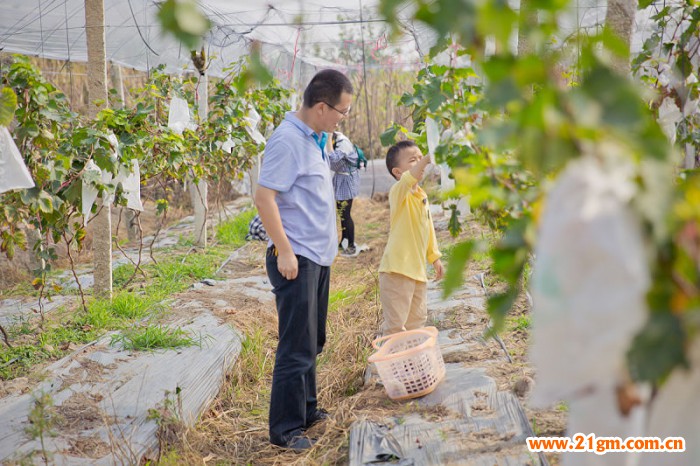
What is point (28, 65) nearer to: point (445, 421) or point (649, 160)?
point (445, 421)

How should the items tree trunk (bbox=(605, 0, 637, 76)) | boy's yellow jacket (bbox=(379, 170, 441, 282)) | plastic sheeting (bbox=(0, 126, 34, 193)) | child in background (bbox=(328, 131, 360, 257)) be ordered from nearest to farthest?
1. tree trunk (bbox=(605, 0, 637, 76))
2. plastic sheeting (bbox=(0, 126, 34, 193))
3. boy's yellow jacket (bbox=(379, 170, 441, 282))
4. child in background (bbox=(328, 131, 360, 257))

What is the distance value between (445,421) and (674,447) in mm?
1652

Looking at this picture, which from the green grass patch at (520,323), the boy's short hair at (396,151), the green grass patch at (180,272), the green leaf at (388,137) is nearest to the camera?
the green leaf at (388,137)

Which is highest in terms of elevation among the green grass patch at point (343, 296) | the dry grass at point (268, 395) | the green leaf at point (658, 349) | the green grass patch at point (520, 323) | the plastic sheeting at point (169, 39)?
the plastic sheeting at point (169, 39)

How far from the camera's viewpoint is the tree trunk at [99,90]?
4.55 m

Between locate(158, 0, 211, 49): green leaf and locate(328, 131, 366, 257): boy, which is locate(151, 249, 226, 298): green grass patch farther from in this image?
locate(158, 0, 211, 49): green leaf

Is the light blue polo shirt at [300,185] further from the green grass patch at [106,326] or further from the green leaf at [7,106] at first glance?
the green grass patch at [106,326]

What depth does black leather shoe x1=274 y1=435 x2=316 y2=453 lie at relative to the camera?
9.13 ft

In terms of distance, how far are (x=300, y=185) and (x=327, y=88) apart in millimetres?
389

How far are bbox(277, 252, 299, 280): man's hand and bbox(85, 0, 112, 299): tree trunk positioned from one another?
7.37 feet

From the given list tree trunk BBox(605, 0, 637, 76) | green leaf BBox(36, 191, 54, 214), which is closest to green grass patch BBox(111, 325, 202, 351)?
green leaf BBox(36, 191, 54, 214)

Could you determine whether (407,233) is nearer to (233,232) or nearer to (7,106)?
(7,106)

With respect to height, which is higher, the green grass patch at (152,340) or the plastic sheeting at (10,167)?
the plastic sheeting at (10,167)

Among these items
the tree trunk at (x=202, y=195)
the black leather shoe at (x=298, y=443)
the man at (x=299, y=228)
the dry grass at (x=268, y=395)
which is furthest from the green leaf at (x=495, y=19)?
the tree trunk at (x=202, y=195)
